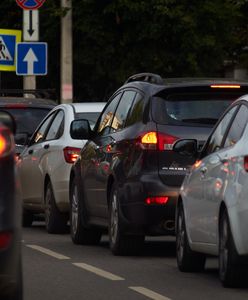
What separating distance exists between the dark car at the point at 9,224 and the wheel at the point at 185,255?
15.1 ft

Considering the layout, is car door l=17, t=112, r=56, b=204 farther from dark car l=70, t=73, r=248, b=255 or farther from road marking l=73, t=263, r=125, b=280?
road marking l=73, t=263, r=125, b=280

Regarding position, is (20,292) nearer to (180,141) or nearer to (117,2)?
(180,141)

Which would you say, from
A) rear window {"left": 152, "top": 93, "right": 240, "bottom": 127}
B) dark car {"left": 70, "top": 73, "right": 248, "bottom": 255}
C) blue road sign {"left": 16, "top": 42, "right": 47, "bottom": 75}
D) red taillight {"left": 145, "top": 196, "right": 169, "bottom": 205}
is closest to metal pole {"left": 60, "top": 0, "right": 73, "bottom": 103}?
blue road sign {"left": 16, "top": 42, "right": 47, "bottom": 75}

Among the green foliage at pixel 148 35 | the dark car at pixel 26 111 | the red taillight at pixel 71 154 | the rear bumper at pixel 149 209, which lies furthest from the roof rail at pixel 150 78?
the green foliage at pixel 148 35

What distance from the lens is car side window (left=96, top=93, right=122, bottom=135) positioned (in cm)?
1573

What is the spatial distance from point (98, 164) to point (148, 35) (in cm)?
1619

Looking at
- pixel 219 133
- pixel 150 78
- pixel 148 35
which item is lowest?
pixel 219 133

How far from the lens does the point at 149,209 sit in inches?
557

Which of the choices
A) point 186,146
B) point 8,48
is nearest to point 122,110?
point 186,146

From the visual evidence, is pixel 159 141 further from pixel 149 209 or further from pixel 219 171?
pixel 219 171

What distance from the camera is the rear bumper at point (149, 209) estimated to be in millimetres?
14141

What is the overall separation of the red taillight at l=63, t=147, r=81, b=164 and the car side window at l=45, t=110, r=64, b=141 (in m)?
0.38

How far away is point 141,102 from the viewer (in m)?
14.6

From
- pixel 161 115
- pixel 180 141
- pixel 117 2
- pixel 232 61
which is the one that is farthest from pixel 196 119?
pixel 232 61
